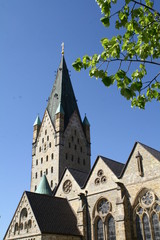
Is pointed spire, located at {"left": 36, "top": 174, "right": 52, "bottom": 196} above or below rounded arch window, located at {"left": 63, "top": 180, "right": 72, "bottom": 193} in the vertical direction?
above

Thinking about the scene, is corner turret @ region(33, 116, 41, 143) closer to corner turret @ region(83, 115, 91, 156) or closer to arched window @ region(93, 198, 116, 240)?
corner turret @ region(83, 115, 91, 156)

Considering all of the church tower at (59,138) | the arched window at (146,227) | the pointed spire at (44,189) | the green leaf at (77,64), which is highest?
the church tower at (59,138)

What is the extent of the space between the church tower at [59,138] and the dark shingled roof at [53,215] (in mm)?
13927

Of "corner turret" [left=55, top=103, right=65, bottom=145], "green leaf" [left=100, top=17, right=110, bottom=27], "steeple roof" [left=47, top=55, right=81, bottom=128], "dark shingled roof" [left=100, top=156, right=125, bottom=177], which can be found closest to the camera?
"green leaf" [left=100, top=17, right=110, bottom=27]

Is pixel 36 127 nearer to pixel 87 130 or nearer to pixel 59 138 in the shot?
pixel 59 138

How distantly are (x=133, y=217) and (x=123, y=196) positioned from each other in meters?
2.10

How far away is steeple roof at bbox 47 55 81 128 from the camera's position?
182 ft

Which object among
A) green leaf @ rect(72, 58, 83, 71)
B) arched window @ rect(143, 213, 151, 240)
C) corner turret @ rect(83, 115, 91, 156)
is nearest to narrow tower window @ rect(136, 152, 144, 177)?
arched window @ rect(143, 213, 151, 240)

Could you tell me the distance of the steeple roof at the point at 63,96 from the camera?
55.5 metres

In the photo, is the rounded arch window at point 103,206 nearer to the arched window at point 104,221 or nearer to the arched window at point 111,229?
the arched window at point 104,221

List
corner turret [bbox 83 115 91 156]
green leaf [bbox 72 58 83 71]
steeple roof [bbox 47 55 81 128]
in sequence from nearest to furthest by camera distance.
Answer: green leaf [bbox 72 58 83 71] < steeple roof [bbox 47 55 81 128] < corner turret [bbox 83 115 91 156]

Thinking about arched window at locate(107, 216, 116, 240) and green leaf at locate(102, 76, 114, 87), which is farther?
arched window at locate(107, 216, 116, 240)

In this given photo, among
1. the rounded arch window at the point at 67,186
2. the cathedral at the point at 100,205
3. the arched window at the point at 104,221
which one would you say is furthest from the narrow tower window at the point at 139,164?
the rounded arch window at the point at 67,186

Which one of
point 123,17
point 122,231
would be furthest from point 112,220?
point 123,17
